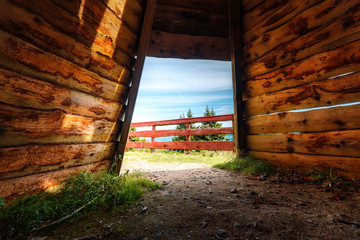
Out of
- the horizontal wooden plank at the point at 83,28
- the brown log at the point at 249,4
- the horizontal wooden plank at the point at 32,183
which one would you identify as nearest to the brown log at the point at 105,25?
the horizontal wooden plank at the point at 83,28

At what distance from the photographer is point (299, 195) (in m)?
1.94

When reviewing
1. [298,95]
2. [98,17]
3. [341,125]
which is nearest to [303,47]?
[298,95]

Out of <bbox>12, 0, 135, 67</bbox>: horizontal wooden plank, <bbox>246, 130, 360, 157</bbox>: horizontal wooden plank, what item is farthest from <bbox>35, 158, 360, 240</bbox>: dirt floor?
<bbox>12, 0, 135, 67</bbox>: horizontal wooden plank

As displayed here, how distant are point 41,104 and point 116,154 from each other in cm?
130

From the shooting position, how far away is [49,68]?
155 cm

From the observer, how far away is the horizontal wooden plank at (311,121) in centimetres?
210

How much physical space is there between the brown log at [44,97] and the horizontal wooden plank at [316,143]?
10.1ft

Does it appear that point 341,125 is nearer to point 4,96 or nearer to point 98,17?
point 98,17

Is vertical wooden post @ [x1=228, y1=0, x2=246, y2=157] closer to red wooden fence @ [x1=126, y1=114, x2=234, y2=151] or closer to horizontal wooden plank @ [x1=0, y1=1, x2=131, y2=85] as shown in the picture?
red wooden fence @ [x1=126, y1=114, x2=234, y2=151]

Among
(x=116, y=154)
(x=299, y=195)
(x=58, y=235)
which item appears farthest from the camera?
(x=116, y=154)

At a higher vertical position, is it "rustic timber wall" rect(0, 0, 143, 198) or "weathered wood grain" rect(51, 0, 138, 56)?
"weathered wood grain" rect(51, 0, 138, 56)

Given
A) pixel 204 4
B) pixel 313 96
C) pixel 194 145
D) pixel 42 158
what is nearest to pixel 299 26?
pixel 313 96

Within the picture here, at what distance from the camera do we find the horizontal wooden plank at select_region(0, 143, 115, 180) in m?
1.30

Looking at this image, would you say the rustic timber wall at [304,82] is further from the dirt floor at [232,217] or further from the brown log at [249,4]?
the dirt floor at [232,217]
